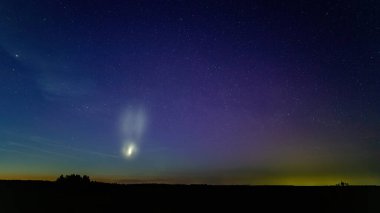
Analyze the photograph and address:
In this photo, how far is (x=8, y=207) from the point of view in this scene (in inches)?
1160

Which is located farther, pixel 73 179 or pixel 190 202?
pixel 73 179

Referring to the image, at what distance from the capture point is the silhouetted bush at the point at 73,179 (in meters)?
50.9

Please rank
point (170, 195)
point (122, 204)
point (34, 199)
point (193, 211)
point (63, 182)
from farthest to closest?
point (63, 182) → point (170, 195) → point (34, 199) → point (122, 204) → point (193, 211)

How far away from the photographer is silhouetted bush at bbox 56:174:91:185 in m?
50.9

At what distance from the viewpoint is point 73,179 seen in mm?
51562

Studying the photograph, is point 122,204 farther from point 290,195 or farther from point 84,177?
point 84,177

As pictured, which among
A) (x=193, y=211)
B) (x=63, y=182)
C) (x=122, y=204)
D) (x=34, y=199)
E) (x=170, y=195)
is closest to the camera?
(x=193, y=211)

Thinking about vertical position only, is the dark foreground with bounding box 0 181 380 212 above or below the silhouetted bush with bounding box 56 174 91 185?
below

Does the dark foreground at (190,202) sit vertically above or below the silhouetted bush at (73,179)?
below

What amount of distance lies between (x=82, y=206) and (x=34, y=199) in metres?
6.42

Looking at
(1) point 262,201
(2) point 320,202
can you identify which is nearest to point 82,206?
(1) point 262,201

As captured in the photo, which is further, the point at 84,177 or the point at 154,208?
the point at 84,177

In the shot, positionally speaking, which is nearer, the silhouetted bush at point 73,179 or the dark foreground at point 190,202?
the dark foreground at point 190,202

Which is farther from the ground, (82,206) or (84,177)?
(84,177)
